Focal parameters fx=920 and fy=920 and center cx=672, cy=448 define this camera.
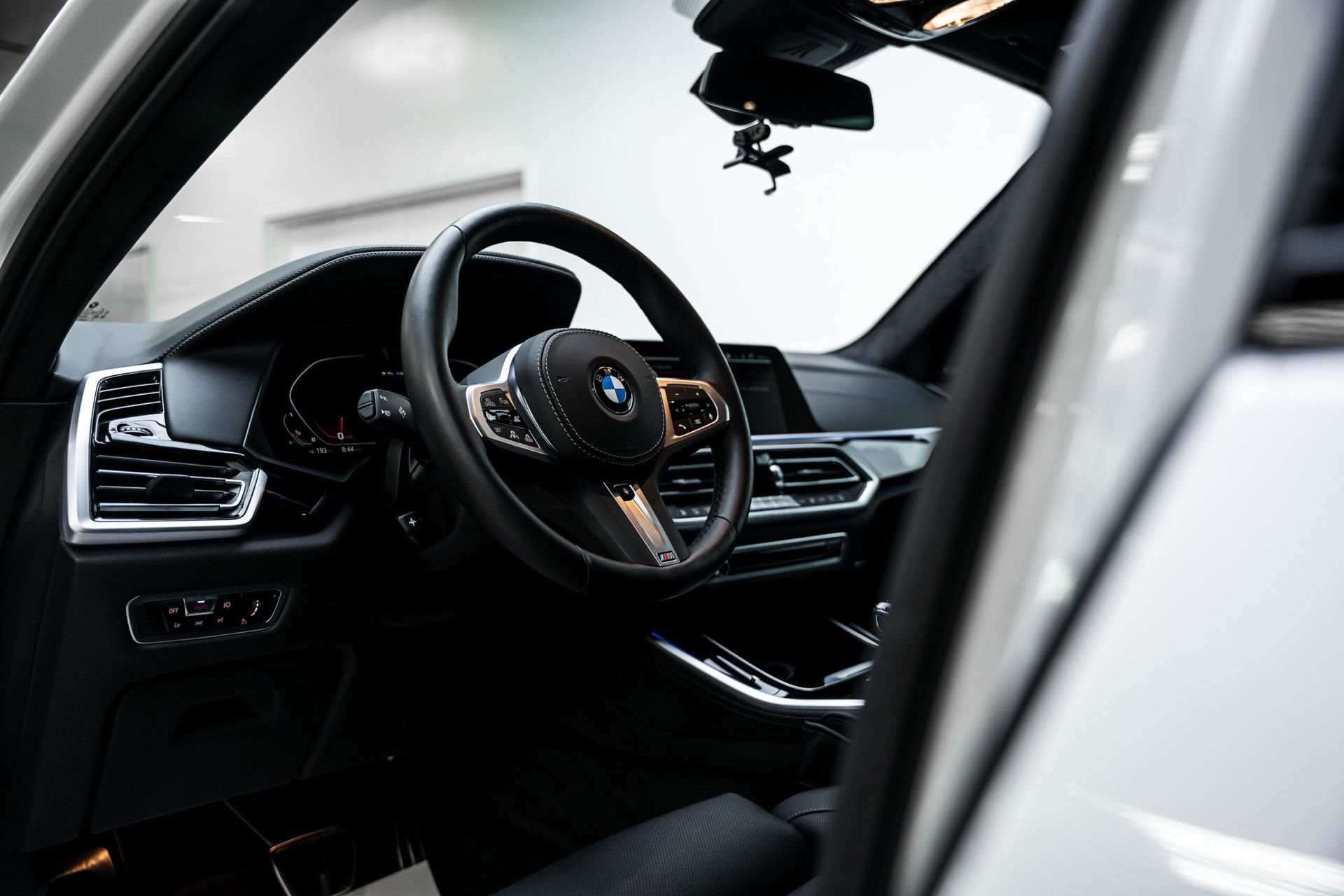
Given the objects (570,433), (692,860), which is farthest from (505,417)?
(692,860)

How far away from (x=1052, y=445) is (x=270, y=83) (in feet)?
3.07

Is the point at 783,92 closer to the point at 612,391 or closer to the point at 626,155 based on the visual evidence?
the point at 612,391

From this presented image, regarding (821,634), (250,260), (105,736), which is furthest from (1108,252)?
(250,260)

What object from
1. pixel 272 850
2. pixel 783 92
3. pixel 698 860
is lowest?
pixel 272 850

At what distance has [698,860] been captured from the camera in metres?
1.04

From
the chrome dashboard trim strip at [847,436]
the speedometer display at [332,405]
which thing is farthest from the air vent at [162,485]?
the chrome dashboard trim strip at [847,436]

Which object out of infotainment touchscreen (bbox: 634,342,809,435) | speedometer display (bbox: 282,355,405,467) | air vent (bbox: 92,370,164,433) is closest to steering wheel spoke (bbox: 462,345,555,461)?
speedometer display (bbox: 282,355,405,467)

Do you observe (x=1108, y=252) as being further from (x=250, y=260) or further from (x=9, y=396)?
(x=250, y=260)

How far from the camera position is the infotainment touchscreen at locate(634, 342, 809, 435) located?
2498mm

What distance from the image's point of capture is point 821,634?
224 cm

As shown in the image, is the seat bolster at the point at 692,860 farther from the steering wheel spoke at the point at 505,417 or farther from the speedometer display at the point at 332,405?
the speedometer display at the point at 332,405

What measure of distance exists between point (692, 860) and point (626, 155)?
431 cm

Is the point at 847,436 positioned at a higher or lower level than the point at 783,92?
lower

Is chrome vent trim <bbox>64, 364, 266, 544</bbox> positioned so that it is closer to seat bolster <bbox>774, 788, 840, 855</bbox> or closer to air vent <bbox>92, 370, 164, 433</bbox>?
air vent <bbox>92, 370, 164, 433</bbox>
